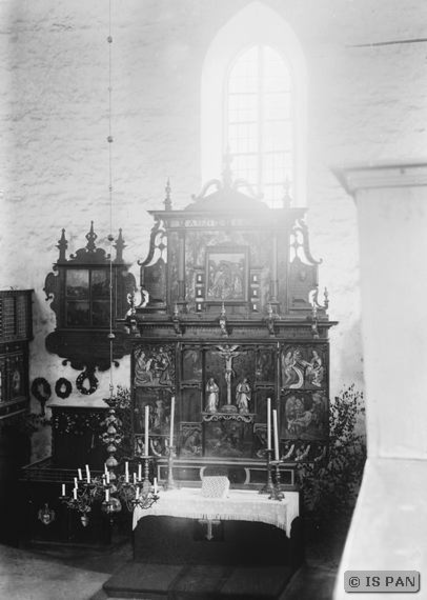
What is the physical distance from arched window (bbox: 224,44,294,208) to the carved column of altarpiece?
8.40ft

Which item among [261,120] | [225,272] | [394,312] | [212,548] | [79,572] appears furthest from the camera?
[261,120]

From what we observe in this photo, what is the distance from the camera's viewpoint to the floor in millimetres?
7922

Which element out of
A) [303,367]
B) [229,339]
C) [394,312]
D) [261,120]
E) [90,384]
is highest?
[261,120]

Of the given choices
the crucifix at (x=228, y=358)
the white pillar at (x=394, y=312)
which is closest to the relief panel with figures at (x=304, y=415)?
the crucifix at (x=228, y=358)

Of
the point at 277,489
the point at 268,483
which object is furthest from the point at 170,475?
the point at 277,489

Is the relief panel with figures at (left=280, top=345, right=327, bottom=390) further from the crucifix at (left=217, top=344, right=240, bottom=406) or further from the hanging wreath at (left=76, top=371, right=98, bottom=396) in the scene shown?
the hanging wreath at (left=76, top=371, right=98, bottom=396)

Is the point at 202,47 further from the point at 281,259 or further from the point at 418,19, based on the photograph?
the point at 281,259

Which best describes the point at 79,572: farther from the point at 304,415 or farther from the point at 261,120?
the point at 261,120

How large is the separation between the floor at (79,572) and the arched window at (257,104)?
518 cm

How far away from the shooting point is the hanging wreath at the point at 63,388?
37.3 feet

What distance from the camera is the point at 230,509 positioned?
7.99m

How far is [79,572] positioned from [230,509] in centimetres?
212

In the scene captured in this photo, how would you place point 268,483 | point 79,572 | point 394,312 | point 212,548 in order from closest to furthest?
1. point 394,312
2. point 268,483
3. point 212,548
4. point 79,572

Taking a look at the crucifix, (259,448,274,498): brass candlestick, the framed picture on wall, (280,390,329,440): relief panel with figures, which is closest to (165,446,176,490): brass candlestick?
the crucifix
